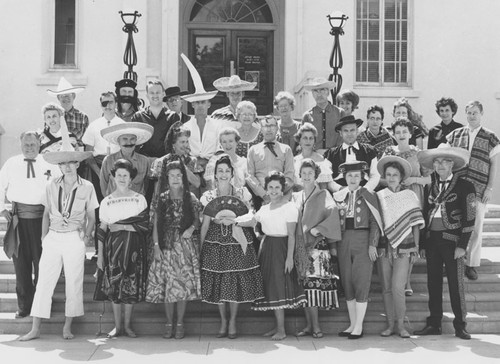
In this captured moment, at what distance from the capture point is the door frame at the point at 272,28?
15.5 meters

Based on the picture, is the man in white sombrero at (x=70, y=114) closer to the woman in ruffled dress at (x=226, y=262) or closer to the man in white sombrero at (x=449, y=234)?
the woman in ruffled dress at (x=226, y=262)

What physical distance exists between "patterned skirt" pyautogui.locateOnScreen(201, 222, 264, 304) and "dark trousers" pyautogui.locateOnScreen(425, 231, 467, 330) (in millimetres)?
1889

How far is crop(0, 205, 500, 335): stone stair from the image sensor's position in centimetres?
848

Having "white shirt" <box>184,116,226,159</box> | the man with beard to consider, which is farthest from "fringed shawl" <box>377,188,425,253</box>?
the man with beard

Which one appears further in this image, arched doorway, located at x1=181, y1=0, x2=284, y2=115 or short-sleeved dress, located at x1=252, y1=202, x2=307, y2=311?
arched doorway, located at x1=181, y1=0, x2=284, y2=115

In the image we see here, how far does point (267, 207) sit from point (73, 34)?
8441 mm

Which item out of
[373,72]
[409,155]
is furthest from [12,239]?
[373,72]

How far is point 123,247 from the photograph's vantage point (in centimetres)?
814

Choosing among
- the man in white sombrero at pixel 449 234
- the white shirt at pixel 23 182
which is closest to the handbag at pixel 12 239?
the white shirt at pixel 23 182

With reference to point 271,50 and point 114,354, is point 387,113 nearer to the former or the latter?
point 271,50

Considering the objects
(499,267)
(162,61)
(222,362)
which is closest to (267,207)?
(222,362)

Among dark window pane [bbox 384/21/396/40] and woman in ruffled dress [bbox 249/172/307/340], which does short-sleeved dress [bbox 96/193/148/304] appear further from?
dark window pane [bbox 384/21/396/40]

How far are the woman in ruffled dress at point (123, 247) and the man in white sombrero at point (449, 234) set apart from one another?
3119 mm

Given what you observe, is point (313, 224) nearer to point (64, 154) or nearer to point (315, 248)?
point (315, 248)
